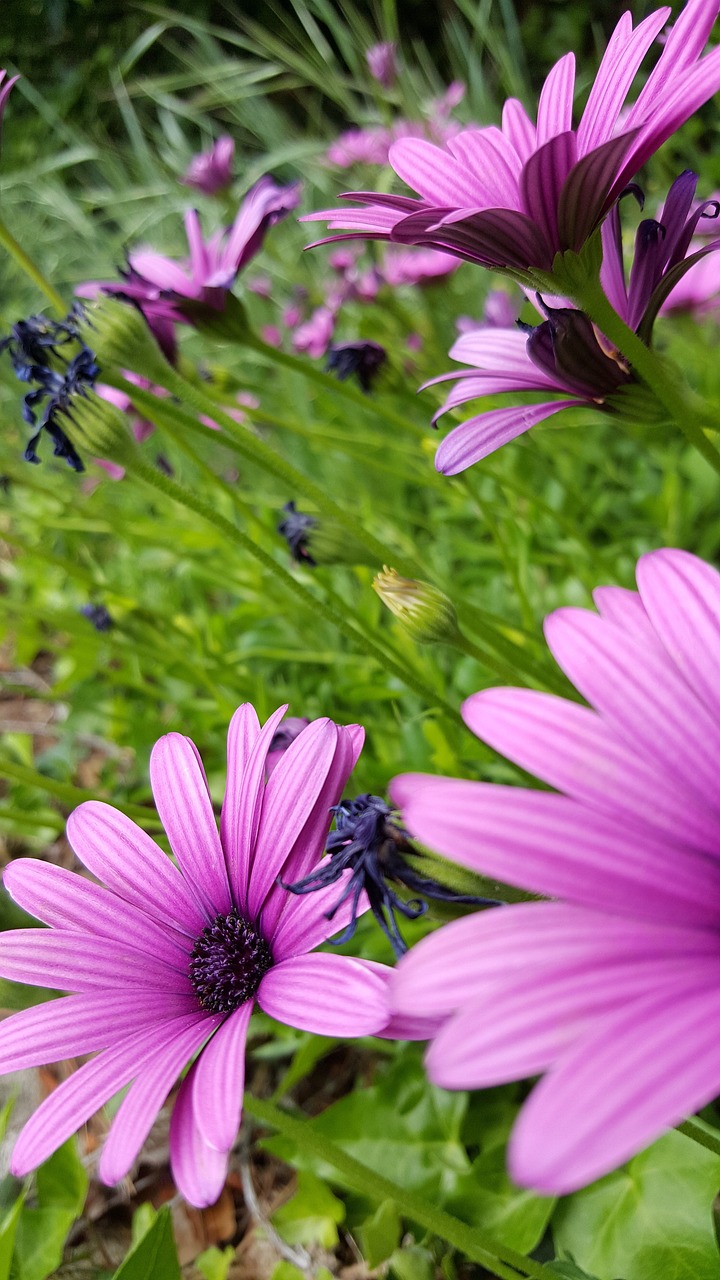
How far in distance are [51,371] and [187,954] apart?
0.51 metres

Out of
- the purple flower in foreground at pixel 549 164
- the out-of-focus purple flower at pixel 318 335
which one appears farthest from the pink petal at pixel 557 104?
the out-of-focus purple flower at pixel 318 335

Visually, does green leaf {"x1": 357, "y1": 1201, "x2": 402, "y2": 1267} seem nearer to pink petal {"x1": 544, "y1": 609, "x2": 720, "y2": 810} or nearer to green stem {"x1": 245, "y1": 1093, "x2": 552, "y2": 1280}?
green stem {"x1": 245, "y1": 1093, "x2": 552, "y2": 1280}

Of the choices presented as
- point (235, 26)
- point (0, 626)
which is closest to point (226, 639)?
point (0, 626)

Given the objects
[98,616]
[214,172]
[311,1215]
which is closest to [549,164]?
[311,1215]

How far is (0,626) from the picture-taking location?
4.54ft

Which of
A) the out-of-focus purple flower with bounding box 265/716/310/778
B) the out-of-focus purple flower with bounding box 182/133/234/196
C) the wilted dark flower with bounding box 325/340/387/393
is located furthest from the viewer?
the out-of-focus purple flower with bounding box 182/133/234/196

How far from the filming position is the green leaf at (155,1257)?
0.50 meters

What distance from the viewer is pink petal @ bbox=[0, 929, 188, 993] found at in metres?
0.42

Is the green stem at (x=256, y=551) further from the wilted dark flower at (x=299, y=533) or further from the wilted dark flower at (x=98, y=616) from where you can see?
the wilted dark flower at (x=98, y=616)

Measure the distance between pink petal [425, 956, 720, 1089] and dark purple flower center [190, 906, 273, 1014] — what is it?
0.27m

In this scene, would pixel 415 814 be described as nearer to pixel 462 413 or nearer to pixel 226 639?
pixel 462 413

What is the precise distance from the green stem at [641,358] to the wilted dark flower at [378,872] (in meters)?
0.27

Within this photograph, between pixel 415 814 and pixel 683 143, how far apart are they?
5.96ft

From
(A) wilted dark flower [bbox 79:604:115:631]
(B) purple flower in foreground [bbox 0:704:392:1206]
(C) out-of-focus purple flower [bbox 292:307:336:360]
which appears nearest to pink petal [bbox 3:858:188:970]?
(B) purple flower in foreground [bbox 0:704:392:1206]
